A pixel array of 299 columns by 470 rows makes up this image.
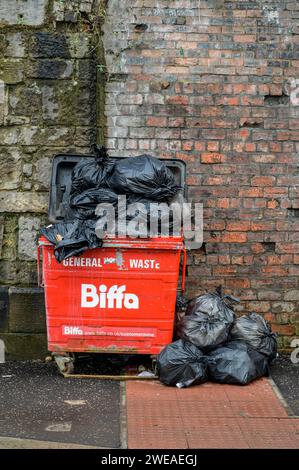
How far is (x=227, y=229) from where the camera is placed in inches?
268

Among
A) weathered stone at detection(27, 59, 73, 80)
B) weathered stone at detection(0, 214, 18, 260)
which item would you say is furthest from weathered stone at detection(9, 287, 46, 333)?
weathered stone at detection(27, 59, 73, 80)

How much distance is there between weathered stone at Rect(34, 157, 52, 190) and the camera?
6.77m

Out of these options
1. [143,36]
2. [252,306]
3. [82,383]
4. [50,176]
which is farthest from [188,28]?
[82,383]

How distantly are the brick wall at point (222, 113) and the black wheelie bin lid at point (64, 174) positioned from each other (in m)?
0.36

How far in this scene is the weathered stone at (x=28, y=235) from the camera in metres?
6.78

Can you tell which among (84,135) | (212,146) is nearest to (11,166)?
(84,135)

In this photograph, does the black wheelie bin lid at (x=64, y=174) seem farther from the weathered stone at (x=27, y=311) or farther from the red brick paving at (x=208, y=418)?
the red brick paving at (x=208, y=418)

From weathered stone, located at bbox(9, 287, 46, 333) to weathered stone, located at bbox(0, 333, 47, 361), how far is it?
0.18 feet

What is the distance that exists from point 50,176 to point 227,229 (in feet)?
5.31

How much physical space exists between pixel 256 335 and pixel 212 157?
1.62 metres

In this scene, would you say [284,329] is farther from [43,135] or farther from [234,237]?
[43,135]

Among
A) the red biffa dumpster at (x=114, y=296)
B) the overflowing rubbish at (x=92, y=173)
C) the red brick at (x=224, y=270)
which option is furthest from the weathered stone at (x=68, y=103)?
the red brick at (x=224, y=270)

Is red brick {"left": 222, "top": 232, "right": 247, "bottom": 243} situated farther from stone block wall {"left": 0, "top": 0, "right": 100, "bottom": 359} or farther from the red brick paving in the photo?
stone block wall {"left": 0, "top": 0, "right": 100, "bottom": 359}

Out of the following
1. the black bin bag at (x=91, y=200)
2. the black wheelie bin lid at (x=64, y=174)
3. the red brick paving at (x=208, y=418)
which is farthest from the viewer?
the black wheelie bin lid at (x=64, y=174)
